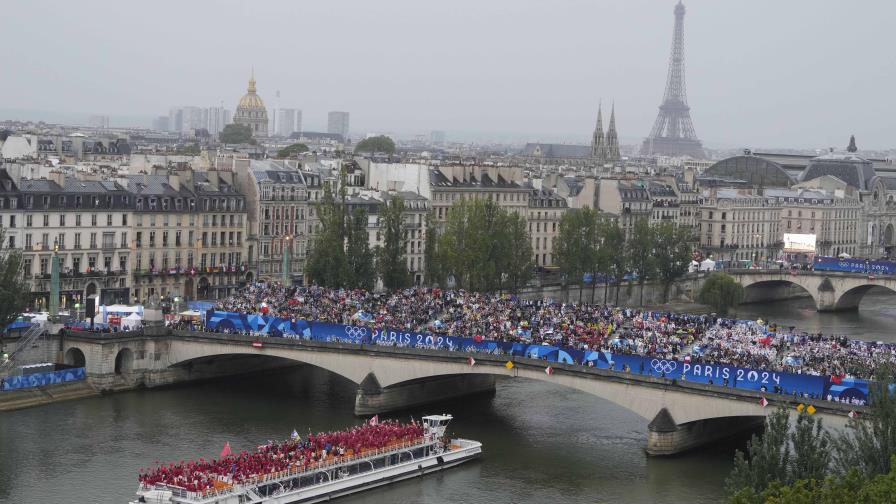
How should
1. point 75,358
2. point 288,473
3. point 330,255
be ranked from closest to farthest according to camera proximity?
point 288,473, point 75,358, point 330,255

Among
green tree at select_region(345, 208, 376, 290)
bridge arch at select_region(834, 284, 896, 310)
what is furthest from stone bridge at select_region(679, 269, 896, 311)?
green tree at select_region(345, 208, 376, 290)

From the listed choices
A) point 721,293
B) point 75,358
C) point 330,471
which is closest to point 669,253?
point 721,293

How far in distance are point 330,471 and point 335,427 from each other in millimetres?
9774

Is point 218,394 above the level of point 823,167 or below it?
below

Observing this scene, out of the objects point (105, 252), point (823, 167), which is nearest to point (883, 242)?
point (823, 167)

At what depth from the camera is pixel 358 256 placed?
90562 millimetres

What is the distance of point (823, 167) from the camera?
6806 inches

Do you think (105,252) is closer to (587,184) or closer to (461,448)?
(461,448)

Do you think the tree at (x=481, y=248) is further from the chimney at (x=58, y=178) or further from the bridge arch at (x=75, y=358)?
the bridge arch at (x=75, y=358)

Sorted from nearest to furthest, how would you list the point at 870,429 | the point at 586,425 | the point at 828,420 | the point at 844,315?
the point at 870,429 < the point at 828,420 < the point at 586,425 < the point at 844,315

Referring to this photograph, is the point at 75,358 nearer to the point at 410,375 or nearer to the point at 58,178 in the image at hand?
the point at 410,375

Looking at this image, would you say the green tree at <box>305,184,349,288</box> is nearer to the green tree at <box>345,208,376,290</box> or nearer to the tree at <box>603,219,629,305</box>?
the green tree at <box>345,208,376,290</box>

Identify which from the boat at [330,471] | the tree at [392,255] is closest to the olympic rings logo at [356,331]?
the boat at [330,471]

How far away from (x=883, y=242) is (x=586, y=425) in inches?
4108
